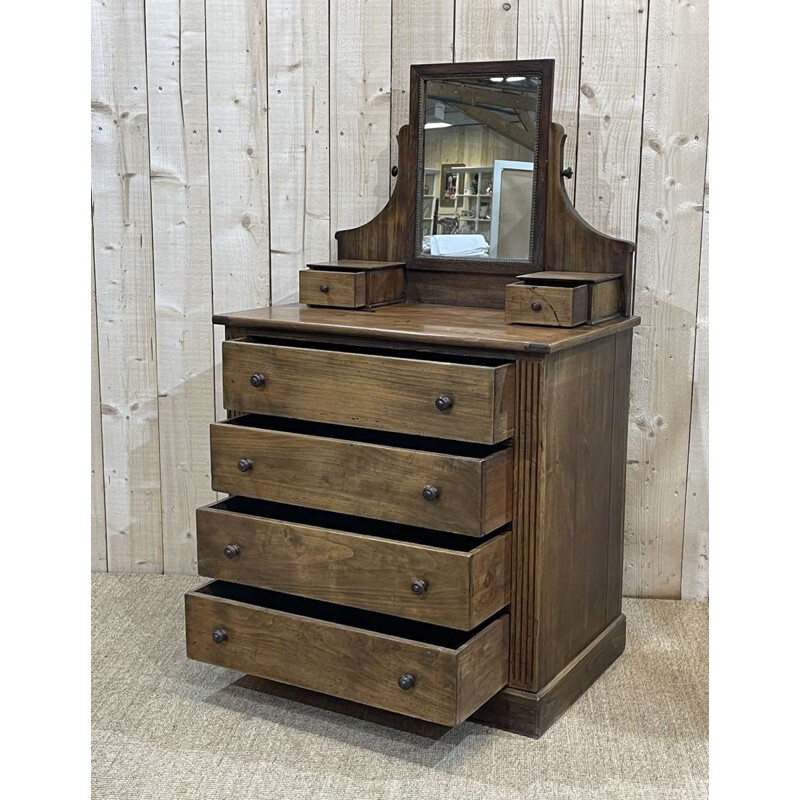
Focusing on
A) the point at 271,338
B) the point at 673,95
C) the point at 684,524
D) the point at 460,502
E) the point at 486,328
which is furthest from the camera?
the point at 684,524

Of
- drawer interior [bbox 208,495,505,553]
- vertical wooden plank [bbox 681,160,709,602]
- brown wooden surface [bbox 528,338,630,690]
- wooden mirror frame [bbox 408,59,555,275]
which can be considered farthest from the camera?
vertical wooden plank [bbox 681,160,709,602]

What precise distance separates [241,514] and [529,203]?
903 millimetres

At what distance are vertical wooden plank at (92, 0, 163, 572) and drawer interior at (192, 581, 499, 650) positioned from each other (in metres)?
0.65

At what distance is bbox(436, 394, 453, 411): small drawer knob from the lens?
5.70 ft

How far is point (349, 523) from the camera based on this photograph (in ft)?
6.91

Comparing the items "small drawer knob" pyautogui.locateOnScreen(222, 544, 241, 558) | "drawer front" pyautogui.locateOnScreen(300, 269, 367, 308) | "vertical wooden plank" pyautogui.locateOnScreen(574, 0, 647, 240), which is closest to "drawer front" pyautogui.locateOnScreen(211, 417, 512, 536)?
"small drawer knob" pyautogui.locateOnScreen(222, 544, 241, 558)

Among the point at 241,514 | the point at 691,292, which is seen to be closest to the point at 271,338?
the point at 241,514

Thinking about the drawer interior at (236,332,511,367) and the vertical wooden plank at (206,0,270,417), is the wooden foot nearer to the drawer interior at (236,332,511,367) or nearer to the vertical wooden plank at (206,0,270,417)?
the drawer interior at (236,332,511,367)

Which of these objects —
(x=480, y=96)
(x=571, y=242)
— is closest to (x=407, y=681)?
(x=571, y=242)

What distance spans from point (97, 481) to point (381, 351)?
1.11 metres

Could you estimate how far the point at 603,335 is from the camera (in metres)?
1.95

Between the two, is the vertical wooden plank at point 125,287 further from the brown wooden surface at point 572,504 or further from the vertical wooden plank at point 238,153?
the brown wooden surface at point 572,504

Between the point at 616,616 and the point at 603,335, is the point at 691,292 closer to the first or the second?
the point at 603,335

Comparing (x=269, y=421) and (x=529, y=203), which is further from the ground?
(x=529, y=203)
